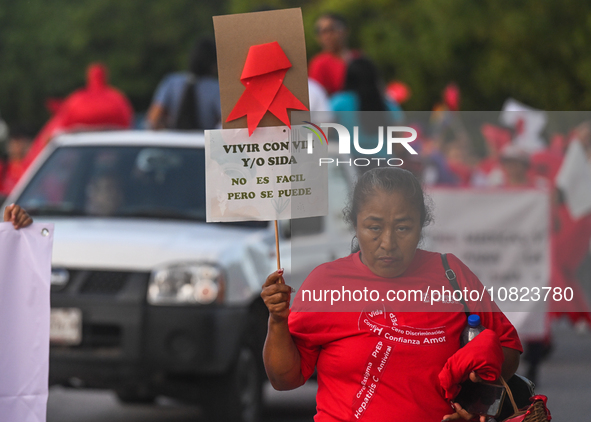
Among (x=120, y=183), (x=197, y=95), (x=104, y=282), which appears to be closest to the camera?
(x=104, y=282)

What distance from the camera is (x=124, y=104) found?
38.7 ft

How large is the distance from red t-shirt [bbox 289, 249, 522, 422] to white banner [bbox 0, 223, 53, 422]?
1078 mm

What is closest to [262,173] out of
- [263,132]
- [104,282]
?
[263,132]

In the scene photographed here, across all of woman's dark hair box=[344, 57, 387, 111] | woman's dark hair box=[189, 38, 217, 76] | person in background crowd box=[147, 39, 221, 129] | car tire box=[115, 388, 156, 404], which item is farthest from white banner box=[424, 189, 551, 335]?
woman's dark hair box=[189, 38, 217, 76]

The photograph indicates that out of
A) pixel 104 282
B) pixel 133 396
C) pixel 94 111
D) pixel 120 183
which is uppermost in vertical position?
pixel 94 111

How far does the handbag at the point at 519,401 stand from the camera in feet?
9.09

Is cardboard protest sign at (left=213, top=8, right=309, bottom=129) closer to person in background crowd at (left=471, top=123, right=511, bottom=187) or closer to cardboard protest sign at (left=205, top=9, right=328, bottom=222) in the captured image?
cardboard protest sign at (left=205, top=9, right=328, bottom=222)

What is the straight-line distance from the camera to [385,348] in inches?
116

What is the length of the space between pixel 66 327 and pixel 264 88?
2981 millimetres

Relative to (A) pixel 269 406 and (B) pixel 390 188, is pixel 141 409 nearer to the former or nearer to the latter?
(A) pixel 269 406

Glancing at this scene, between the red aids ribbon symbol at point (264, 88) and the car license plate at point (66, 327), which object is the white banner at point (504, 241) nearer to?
the red aids ribbon symbol at point (264, 88)

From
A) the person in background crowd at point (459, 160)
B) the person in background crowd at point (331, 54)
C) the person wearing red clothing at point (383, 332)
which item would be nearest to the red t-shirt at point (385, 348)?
the person wearing red clothing at point (383, 332)

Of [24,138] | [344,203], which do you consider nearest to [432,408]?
[344,203]

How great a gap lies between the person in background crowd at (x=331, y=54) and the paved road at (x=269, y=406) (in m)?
2.61
